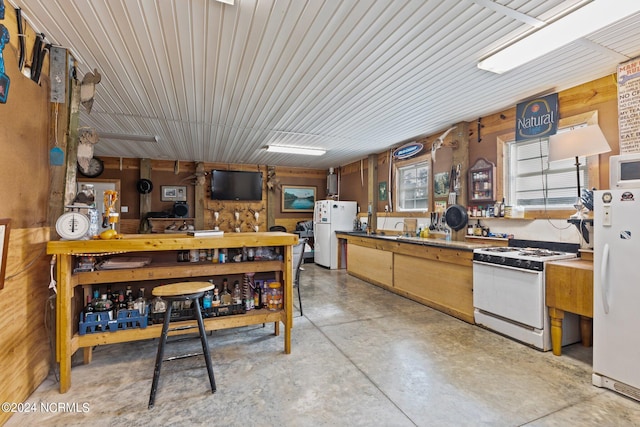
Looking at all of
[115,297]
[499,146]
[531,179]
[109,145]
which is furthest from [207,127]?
[531,179]

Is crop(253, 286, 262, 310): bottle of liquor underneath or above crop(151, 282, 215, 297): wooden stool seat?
underneath

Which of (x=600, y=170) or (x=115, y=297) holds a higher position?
(x=600, y=170)

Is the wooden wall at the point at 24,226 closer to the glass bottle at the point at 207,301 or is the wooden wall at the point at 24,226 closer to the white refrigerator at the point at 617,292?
the glass bottle at the point at 207,301

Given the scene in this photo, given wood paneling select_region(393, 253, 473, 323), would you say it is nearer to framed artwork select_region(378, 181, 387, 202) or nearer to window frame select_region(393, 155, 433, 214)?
A: window frame select_region(393, 155, 433, 214)

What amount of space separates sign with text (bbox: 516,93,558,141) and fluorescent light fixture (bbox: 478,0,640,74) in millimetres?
1088

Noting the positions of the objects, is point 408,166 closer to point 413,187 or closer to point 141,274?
point 413,187

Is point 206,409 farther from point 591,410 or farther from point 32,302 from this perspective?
point 591,410

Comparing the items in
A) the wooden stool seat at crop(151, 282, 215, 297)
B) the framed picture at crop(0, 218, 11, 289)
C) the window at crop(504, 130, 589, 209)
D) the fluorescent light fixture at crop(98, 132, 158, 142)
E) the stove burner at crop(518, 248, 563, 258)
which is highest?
the fluorescent light fixture at crop(98, 132, 158, 142)

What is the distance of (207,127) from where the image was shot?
468 cm

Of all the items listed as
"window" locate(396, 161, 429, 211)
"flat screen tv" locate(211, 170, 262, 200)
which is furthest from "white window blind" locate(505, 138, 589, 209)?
"flat screen tv" locate(211, 170, 262, 200)

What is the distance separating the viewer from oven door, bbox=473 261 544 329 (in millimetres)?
2734

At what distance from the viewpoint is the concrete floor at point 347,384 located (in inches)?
73.2

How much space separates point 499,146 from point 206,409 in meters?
4.18

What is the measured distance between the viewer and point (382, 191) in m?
6.45
